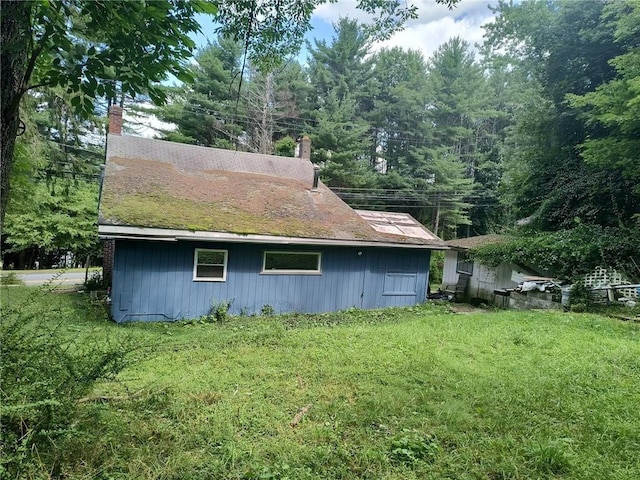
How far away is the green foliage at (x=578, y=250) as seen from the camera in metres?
9.16

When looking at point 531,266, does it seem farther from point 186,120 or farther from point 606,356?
point 186,120

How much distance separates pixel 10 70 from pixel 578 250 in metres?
11.4

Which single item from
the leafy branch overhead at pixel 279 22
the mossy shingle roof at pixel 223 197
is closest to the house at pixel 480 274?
the mossy shingle roof at pixel 223 197

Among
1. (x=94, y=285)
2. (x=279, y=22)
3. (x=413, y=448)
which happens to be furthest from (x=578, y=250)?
(x=94, y=285)

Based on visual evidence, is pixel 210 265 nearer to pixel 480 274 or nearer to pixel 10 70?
pixel 10 70

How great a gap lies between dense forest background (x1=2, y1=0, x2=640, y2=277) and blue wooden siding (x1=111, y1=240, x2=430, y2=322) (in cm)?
232

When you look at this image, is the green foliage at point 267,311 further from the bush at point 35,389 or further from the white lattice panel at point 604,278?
the white lattice panel at point 604,278

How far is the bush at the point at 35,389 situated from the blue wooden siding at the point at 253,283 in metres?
4.93

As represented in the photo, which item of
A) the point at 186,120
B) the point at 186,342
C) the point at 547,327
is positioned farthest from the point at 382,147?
the point at 186,342

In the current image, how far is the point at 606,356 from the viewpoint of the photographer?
15.6 ft

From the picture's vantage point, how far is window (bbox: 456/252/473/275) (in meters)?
15.7

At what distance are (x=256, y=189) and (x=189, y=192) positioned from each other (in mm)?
2043

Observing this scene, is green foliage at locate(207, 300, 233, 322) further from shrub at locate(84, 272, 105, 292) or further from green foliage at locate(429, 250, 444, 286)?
green foliage at locate(429, 250, 444, 286)

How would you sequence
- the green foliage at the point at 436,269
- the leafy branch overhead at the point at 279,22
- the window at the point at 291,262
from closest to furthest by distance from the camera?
the leafy branch overhead at the point at 279,22, the window at the point at 291,262, the green foliage at the point at 436,269
